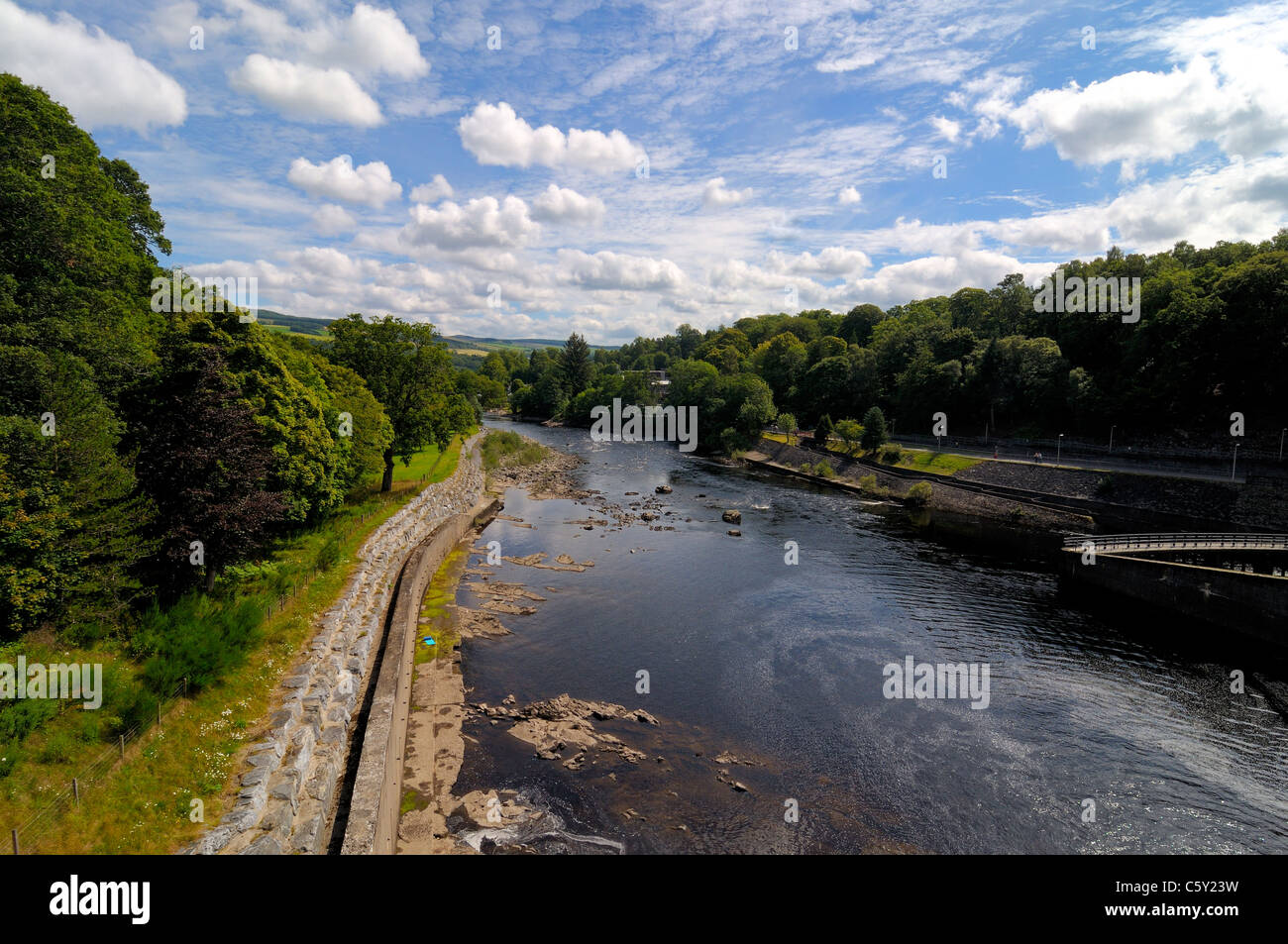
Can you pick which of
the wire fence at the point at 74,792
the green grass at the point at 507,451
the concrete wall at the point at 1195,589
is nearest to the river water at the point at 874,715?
the concrete wall at the point at 1195,589

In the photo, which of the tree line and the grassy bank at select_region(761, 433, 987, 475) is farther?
the grassy bank at select_region(761, 433, 987, 475)

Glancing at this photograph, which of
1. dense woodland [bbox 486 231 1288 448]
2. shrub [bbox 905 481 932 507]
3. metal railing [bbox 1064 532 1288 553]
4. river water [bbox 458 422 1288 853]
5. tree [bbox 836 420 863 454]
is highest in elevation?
dense woodland [bbox 486 231 1288 448]

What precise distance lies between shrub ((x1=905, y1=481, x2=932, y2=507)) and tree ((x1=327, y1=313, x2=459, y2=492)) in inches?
1740

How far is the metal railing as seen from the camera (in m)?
34.0

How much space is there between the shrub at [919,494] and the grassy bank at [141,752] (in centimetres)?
5409

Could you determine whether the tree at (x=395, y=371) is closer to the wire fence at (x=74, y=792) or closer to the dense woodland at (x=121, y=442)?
the dense woodland at (x=121, y=442)

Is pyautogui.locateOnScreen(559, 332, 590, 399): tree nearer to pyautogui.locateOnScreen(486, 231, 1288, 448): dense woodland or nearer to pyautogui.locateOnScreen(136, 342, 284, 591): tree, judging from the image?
pyautogui.locateOnScreen(486, 231, 1288, 448): dense woodland

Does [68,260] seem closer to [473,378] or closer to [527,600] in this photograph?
[527,600]

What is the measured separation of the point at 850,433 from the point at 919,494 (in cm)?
1745

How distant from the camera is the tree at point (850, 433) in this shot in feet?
244

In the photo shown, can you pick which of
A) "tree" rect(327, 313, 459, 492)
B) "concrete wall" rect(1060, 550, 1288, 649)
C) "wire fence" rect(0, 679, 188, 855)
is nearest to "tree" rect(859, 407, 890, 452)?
"concrete wall" rect(1060, 550, 1288, 649)

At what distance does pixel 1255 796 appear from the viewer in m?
18.2
